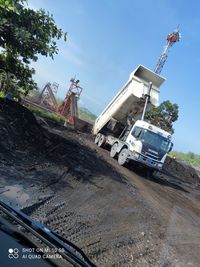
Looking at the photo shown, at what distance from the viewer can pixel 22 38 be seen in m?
11.1

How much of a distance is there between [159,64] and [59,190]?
113ft

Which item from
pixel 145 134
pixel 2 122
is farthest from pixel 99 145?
pixel 2 122

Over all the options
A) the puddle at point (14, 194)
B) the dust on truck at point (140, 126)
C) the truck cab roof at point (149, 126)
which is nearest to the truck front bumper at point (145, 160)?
the dust on truck at point (140, 126)

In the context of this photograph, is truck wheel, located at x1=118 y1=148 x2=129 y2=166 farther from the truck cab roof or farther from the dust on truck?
the truck cab roof

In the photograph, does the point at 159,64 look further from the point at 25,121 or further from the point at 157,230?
the point at 157,230

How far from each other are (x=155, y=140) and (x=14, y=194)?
10866 millimetres

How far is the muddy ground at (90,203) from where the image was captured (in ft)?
22.9

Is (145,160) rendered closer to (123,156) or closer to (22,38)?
(123,156)

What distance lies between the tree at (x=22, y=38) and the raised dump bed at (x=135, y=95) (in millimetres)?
6646

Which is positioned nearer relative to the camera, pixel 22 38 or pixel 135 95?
pixel 22 38

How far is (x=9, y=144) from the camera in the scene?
35.8ft

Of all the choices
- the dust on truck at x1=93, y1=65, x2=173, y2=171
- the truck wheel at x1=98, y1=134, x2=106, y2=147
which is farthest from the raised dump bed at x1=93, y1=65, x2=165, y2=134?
the truck wheel at x1=98, y1=134, x2=106, y2=147

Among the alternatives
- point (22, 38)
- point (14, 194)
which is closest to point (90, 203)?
point (14, 194)

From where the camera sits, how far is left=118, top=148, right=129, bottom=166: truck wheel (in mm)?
17630
